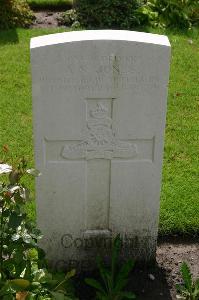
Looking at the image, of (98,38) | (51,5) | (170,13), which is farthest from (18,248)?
(51,5)

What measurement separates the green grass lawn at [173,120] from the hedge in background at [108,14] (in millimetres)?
576

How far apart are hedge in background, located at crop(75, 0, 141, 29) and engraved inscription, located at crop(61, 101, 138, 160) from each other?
502 centimetres

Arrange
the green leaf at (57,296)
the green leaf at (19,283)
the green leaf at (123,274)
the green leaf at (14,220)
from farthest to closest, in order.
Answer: the green leaf at (123,274), the green leaf at (57,296), the green leaf at (14,220), the green leaf at (19,283)

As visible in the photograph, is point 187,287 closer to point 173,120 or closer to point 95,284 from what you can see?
point 95,284

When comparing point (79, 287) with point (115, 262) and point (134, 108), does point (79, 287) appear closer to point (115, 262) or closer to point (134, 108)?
point (115, 262)

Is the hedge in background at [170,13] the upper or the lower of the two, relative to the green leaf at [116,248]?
upper

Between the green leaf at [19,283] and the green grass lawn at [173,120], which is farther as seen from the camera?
the green grass lawn at [173,120]

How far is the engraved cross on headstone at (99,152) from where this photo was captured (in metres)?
3.56

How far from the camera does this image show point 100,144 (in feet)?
12.0

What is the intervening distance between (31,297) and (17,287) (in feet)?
1.00

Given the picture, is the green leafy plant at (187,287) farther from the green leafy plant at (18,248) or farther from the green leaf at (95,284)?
the green leafy plant at (18,248)

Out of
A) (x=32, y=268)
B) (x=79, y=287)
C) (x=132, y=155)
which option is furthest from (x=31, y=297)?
(x=132, y=155)

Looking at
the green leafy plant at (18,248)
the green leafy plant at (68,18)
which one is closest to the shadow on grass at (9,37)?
the green leafy plant at (68,18)

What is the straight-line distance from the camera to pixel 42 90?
135 inches
